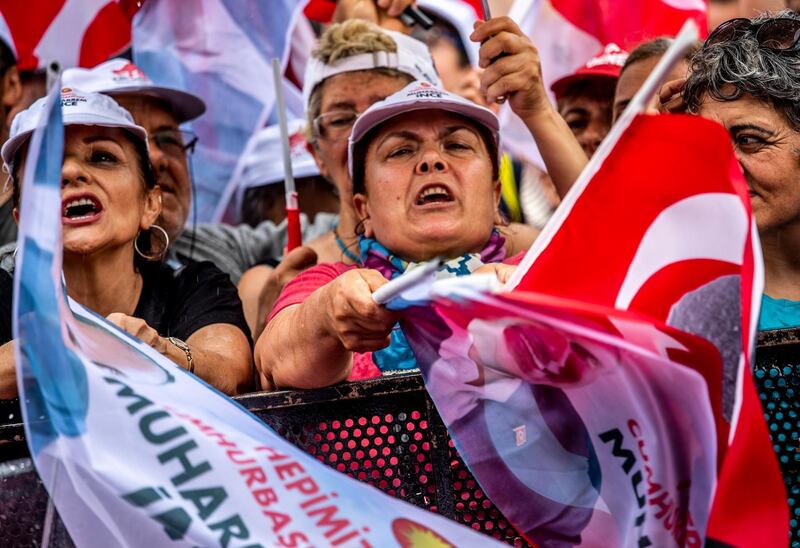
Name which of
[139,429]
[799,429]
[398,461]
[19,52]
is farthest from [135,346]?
[19,52]

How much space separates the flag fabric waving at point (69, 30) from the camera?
3.95 metres

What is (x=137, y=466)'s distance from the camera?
173 centimetres

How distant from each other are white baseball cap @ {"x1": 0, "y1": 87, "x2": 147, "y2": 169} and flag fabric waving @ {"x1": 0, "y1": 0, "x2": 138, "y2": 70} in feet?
2.73

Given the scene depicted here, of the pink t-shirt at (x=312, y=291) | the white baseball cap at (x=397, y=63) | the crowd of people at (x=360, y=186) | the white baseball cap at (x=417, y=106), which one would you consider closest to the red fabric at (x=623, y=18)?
the crowd of people at (x=360, y=186)

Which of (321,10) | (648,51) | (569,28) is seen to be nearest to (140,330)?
(648,51)

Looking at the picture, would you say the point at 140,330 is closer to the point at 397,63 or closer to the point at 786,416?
the point at 786,416

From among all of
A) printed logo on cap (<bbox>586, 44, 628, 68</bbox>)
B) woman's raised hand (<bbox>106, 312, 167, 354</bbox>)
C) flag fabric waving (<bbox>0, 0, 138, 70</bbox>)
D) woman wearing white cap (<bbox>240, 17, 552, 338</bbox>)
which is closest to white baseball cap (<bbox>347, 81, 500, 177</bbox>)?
woman wearing white cap (<bbox>240, 17, 552, 338</bbox>)

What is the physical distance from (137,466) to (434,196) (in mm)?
1414

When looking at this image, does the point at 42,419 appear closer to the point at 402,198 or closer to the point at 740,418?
the point at 740,418

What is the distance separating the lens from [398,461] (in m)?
2.18

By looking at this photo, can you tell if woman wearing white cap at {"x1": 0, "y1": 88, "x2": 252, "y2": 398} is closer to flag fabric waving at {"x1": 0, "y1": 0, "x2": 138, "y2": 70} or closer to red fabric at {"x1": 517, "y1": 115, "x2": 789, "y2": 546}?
flag fabric waving at {"x1": 0, "y1": 0, "x2": 138, "y2": 70}

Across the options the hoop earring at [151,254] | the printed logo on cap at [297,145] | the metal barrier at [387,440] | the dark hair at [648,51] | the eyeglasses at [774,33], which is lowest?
the metal barrier at [387,440]

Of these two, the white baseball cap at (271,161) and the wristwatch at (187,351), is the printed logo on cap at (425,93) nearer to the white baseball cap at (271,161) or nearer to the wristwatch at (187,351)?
the wristwatch at (187,351)

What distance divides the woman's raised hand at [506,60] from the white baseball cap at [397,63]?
2.15ft
